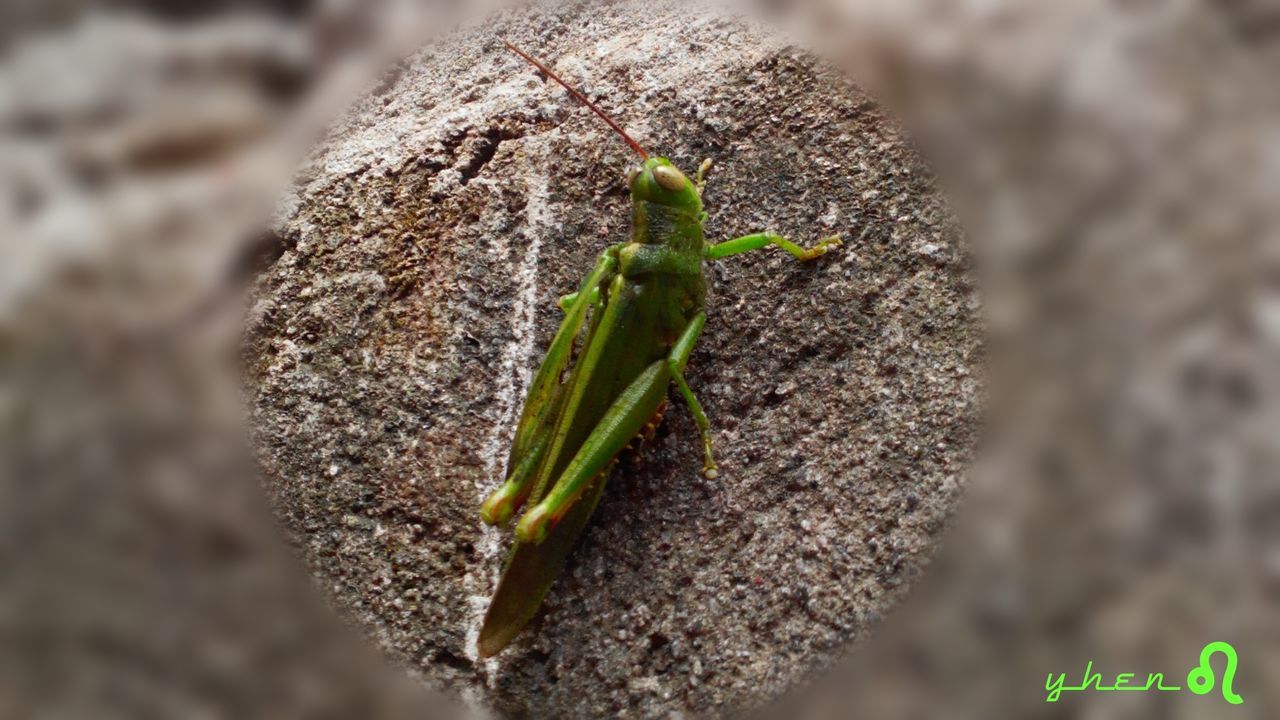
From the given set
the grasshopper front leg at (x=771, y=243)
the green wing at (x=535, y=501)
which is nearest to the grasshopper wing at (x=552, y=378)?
the green wing at (x=535, y=501)

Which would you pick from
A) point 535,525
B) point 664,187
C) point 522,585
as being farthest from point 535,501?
point 664,187

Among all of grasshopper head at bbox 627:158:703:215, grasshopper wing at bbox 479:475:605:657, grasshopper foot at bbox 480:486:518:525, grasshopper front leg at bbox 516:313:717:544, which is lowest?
grasshopper wing at bbox 479:475:605:657

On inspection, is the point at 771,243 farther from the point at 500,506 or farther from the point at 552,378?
the point at 500,506

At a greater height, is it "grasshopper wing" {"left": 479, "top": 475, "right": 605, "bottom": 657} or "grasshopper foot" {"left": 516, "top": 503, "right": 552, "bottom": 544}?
"grasshopper foot" {"left": 516, "top": 503, "right": 552, "bottom": 544}

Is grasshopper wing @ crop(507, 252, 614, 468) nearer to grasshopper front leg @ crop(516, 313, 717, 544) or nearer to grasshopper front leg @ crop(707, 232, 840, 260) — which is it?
grasshopper front leg @ crop(516, 313, 717, 544)

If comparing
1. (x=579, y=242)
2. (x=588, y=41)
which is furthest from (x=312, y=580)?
(x=588, y=41)

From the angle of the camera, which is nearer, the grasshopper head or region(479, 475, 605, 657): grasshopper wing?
region(479, 475, 605, 657): grasshopper wing

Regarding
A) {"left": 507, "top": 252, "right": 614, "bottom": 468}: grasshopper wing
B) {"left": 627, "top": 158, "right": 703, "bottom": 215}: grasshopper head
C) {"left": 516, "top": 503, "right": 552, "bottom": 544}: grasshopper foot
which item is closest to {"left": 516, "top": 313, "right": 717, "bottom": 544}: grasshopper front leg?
{"left": 516, "top": 503, "right": 552, "bottom": 544}: grasshopper foot
